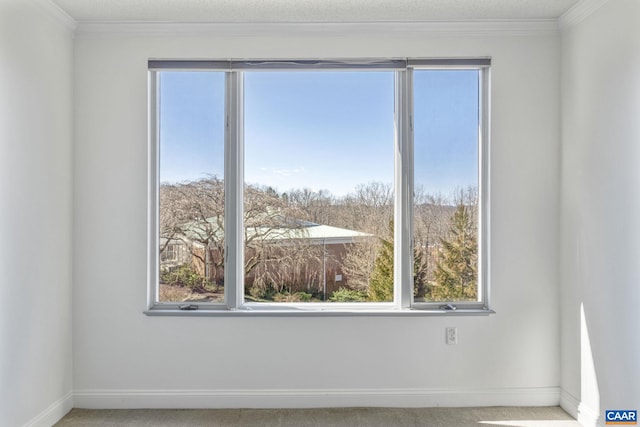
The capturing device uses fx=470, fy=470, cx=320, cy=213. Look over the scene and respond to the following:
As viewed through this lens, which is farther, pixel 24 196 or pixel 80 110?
pixel 80 110

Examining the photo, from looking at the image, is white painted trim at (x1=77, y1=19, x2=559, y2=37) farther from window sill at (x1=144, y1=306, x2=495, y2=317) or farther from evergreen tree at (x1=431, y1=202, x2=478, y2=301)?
window sill at (x1=144, y1=306, x2=495, y2=317)

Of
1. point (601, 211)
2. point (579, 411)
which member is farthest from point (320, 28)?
point (579, 411)

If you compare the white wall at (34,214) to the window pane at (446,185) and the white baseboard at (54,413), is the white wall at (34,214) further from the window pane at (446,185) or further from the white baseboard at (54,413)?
the window pane at (446,185)

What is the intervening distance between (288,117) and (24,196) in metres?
1.65

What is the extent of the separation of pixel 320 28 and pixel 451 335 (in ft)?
7.24

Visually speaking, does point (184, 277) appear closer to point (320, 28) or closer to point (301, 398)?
point (301, 398)

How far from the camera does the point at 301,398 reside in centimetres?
309

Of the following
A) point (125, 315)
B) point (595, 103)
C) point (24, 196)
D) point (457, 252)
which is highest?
point (595, 103)

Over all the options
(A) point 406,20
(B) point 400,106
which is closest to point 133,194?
(B) point 400,106

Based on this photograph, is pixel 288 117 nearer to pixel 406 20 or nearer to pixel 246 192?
pixel 246 192

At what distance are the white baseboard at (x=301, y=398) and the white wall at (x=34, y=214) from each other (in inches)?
12.2

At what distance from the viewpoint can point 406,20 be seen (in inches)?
120

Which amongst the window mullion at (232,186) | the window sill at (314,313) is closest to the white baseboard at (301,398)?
the window sill at (314,313)

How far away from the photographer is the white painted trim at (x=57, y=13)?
2.74m
